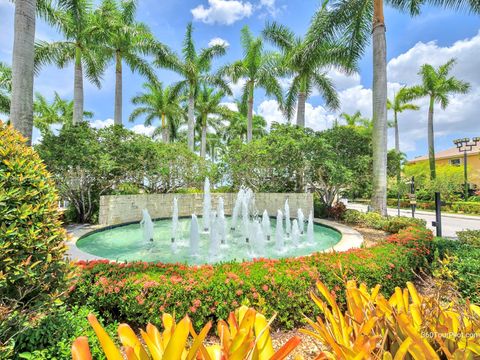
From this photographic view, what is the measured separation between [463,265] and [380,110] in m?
8.47

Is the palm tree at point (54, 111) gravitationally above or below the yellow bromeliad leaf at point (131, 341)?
above

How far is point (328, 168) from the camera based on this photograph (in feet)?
46.4

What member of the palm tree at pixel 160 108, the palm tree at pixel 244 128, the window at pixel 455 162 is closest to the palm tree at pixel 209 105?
the palm tree at pixel 160 108

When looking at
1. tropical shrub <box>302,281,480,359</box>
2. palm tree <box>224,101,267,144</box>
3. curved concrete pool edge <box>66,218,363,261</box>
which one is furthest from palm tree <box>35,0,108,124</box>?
palm tree <box>224,101,267,144</box>

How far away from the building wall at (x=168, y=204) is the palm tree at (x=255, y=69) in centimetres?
674

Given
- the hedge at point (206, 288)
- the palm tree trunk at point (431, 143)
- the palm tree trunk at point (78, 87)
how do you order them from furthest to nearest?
the palm tree trunk at point (431, 143)
the palm tree trunk at point (78, 87)
the hedge at point (206, 288)

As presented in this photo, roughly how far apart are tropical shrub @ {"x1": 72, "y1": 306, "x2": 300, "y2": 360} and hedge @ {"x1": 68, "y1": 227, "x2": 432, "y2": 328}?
2167 millimetres

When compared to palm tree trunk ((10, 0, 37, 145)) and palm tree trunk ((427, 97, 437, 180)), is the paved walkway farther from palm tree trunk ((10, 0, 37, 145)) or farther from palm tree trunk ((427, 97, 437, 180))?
palm tree trunk ((10, 0, 37, 145))

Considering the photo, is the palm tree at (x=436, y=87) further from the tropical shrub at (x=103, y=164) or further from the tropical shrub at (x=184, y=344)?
the tropical shrub at (x=184, y=344)

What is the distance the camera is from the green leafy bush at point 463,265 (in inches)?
168

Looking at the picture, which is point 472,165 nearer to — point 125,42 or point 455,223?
point 455,223

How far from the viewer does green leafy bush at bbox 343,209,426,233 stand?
365 inches

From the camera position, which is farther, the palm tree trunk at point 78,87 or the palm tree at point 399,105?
the palm tree at point 399,105

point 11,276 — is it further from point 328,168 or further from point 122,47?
point 122,47
